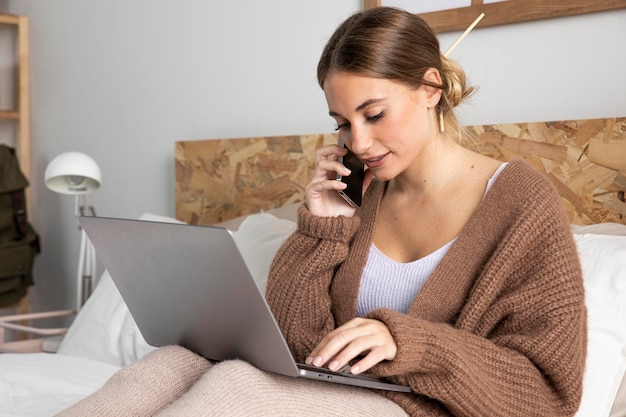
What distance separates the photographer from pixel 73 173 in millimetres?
2443

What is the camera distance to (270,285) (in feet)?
4.57

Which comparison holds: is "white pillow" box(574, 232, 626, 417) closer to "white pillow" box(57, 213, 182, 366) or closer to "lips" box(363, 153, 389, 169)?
"lips" box(363, 153, 389, 169)

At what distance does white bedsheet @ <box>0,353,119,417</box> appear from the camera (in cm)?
160

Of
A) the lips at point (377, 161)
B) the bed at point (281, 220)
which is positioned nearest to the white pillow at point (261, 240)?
the bed at point (281, 220)

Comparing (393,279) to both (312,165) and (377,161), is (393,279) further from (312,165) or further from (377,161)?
(312,165)

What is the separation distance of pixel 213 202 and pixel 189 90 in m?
0.40

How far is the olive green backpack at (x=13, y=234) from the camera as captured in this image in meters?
2.93

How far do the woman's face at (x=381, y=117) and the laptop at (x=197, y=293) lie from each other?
37 centimetres

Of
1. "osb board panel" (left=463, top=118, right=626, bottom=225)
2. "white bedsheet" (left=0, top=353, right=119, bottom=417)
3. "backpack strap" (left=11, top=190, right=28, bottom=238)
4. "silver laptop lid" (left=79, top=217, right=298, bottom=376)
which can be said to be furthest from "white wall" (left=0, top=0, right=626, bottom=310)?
"silver laptop lid" (left=79, top=217, right=298, bottom=376)

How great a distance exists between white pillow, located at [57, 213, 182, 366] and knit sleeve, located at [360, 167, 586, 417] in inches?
37.8

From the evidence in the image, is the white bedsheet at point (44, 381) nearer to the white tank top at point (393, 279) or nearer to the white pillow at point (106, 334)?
the white pillow at point (106, 334)

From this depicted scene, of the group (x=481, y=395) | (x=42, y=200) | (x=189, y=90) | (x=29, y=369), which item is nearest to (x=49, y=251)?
(x=42, y=200)

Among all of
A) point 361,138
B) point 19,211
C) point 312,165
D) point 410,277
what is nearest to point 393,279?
point 410,277

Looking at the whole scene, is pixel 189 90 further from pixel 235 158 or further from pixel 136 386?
pixel 136 386
